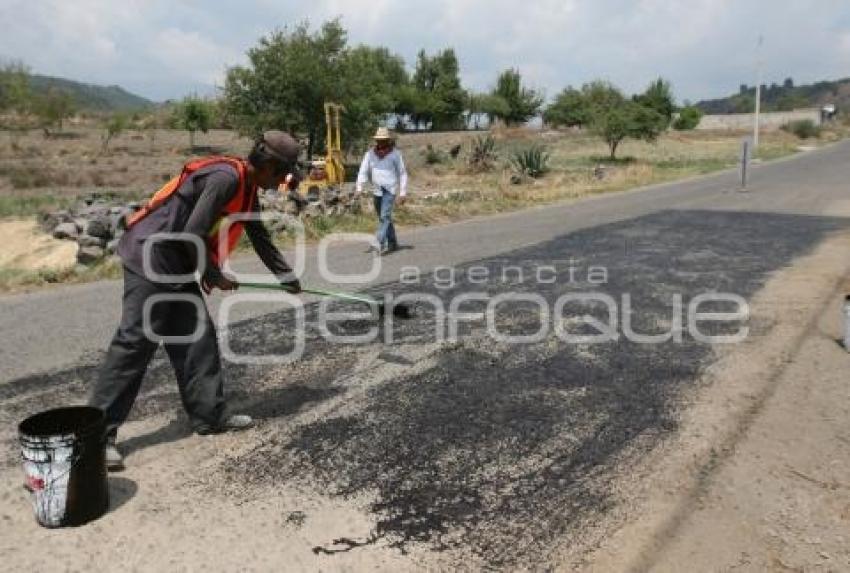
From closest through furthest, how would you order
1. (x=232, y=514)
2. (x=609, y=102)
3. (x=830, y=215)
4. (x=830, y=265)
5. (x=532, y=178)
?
(x=232, y=514), (x=830, y=265), (x=830, y=215), (x=532, y=178), (x=609, y=102)

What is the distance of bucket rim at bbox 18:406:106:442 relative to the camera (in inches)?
126

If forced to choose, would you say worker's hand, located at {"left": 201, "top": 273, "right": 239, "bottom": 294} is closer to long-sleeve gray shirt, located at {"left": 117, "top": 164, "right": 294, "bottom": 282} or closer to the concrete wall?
long-sleeve gray shirt, located at {"left": 117, "top": 164, "right": 294, "bottom": 282}

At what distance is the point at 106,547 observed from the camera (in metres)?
3.15

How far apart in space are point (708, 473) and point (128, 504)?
283cm

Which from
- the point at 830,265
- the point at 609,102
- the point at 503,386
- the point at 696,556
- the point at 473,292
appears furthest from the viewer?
the point at 609,102

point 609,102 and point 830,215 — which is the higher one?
point 609,102

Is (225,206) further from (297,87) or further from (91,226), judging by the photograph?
(297,87)

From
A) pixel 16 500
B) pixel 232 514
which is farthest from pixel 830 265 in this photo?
pixel 16 500

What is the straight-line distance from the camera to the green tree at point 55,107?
5253 centimetres

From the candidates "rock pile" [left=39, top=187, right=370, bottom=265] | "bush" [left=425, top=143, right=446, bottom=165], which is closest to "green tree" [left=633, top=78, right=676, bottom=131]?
"bush" [left=425, top=143, right=446, bottom=165]

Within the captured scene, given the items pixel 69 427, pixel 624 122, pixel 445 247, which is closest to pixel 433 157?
pixel 624 122

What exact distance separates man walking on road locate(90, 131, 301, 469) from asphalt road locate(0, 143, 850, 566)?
66 centimetres

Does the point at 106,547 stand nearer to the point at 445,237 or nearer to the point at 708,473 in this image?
the point at 708,473

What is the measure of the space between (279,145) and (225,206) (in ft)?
1.39
